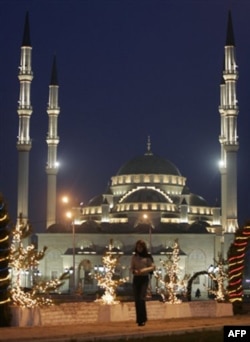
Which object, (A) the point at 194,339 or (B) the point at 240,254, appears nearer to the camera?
(A) the point at 194,339

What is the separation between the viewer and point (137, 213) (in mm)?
70938

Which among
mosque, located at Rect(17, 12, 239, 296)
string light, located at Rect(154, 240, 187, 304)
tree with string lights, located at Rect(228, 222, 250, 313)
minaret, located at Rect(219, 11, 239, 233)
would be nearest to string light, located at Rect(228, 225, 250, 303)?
tree with string lights, located at Rect(228, 222, 250, 313)

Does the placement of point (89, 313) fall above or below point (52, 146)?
below

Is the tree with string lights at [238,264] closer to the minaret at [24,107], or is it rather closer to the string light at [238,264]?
the string light at [238,264]

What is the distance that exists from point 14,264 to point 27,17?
2088 inches

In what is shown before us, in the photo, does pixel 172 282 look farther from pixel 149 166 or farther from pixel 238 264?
pixel 149 166

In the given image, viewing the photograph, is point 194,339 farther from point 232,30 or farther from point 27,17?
point 27,17

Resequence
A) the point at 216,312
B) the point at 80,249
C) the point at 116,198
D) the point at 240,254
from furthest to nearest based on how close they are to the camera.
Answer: the point at 116,198 → the point at 80,249 → the point at 240,254 → the point at 216,312

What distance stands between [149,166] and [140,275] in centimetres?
6706

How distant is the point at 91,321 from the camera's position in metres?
13.0

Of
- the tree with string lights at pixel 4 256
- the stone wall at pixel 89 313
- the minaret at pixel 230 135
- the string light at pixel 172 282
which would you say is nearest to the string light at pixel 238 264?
the string light at pixel 172 282

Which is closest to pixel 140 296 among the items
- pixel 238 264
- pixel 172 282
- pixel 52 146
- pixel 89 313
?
pixel 89 313

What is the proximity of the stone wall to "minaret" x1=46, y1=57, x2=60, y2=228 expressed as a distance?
50213mm

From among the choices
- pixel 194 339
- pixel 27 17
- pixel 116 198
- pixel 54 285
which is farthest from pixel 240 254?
pixel 116 198
